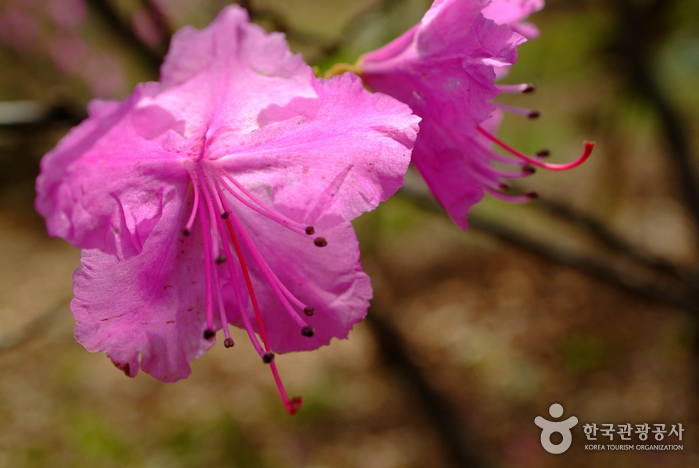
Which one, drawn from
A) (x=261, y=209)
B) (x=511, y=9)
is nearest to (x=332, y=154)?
(x=261, y=209)

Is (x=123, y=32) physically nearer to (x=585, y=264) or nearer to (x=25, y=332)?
(x=25, y=332)

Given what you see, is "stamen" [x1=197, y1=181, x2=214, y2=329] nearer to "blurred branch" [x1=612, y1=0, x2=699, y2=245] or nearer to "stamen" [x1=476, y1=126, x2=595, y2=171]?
"stamen" [x1=476, y1=126, x2=595, y2=171]

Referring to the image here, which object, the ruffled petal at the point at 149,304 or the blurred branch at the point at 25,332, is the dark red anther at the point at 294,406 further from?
the blurred branch at the point at 25,332

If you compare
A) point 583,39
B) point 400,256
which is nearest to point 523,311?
point 400,256

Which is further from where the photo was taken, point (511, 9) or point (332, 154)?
point (511, 9)

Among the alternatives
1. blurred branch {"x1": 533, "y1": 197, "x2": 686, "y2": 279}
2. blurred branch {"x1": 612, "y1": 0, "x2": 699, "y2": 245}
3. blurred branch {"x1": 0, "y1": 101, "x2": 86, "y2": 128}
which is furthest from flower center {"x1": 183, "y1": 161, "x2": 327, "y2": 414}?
blurred branch {"x1": 612, "y1": 0, "x2": 699, "y2": 245}
